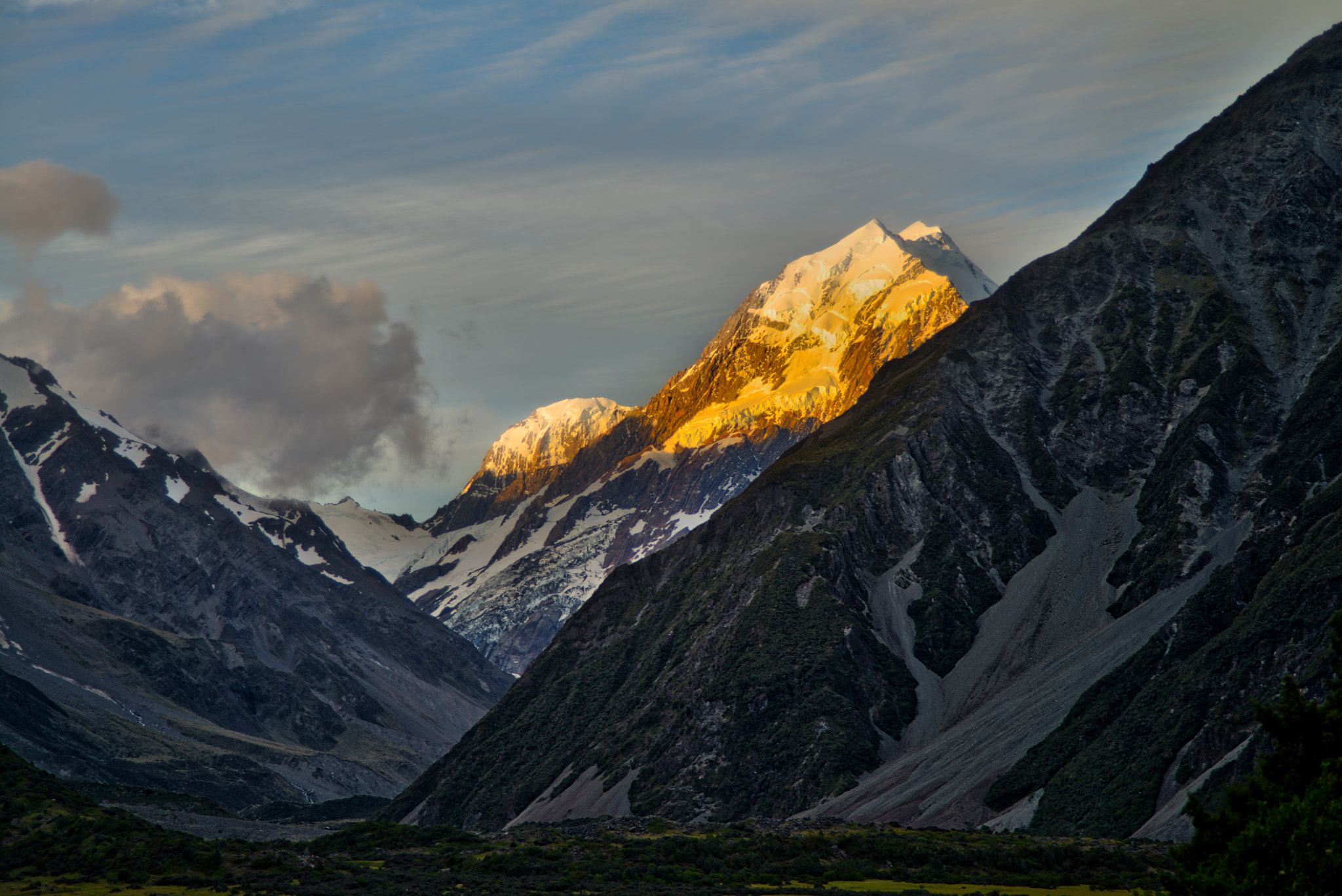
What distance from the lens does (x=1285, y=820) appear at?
45.3 meters

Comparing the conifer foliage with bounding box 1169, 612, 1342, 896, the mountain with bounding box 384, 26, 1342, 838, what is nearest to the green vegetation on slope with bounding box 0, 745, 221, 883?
the conifer foliage with bounding box 1169, 612, 1342, 896

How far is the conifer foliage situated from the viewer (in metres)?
43.4

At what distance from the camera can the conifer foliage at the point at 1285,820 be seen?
Answer: 4338cm

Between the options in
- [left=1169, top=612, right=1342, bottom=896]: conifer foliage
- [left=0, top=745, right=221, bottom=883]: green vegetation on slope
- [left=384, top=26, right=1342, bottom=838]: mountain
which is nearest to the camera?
[left=1169, top=612, right=1342, bottom=896]: conifer foliage

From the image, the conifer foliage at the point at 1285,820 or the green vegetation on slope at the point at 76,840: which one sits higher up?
the green vegetation on slope at the point at 76,840

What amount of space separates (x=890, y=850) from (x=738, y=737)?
273ft

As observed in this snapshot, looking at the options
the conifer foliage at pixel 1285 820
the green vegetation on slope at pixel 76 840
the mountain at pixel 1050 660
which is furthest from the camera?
the mountain at pixel 1050 660

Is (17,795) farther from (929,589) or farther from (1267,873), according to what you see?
(929,589)

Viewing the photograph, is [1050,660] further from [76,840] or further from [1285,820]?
[76,840]

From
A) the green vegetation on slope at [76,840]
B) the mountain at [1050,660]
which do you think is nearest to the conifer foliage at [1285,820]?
the mountain at [1050,660]

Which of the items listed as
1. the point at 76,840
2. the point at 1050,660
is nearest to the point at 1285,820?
the point at 76,840

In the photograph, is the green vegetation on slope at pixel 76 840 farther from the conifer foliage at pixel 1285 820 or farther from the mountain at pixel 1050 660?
the mountain at pixel 1050 660

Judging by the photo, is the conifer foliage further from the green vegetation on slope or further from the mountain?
the green vegetation on slope

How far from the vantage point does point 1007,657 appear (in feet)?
555
